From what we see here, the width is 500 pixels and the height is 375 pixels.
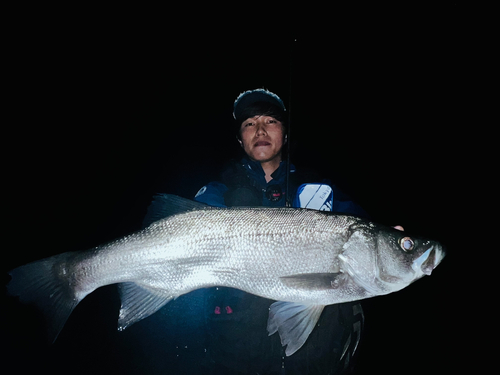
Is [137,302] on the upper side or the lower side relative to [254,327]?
upper

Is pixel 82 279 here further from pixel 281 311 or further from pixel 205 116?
pixel 205 116

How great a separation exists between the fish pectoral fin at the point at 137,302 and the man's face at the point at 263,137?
4.66 ft

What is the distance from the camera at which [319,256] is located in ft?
4.56

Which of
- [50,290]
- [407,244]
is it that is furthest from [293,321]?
[50,290]

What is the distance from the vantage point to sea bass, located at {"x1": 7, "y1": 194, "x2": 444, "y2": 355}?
1.34 m

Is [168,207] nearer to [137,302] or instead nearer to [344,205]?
[137,302]

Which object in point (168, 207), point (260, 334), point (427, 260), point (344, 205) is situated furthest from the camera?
point (344, 205)

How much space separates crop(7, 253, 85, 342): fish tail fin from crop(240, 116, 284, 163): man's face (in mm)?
1611

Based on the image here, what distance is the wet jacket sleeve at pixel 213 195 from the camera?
6.66 ft

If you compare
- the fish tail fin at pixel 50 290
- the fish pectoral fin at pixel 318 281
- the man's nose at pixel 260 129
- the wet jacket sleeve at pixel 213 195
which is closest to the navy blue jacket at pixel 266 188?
the wet jacket sleeve at pixel 213 195

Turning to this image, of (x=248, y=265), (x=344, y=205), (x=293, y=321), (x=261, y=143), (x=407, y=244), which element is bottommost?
(x=293, y=321)

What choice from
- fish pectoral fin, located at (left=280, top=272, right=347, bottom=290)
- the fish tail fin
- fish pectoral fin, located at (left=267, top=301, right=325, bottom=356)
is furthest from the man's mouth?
the fish tail fin

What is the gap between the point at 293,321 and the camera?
138cm

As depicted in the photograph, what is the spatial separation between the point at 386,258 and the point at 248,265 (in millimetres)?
798
